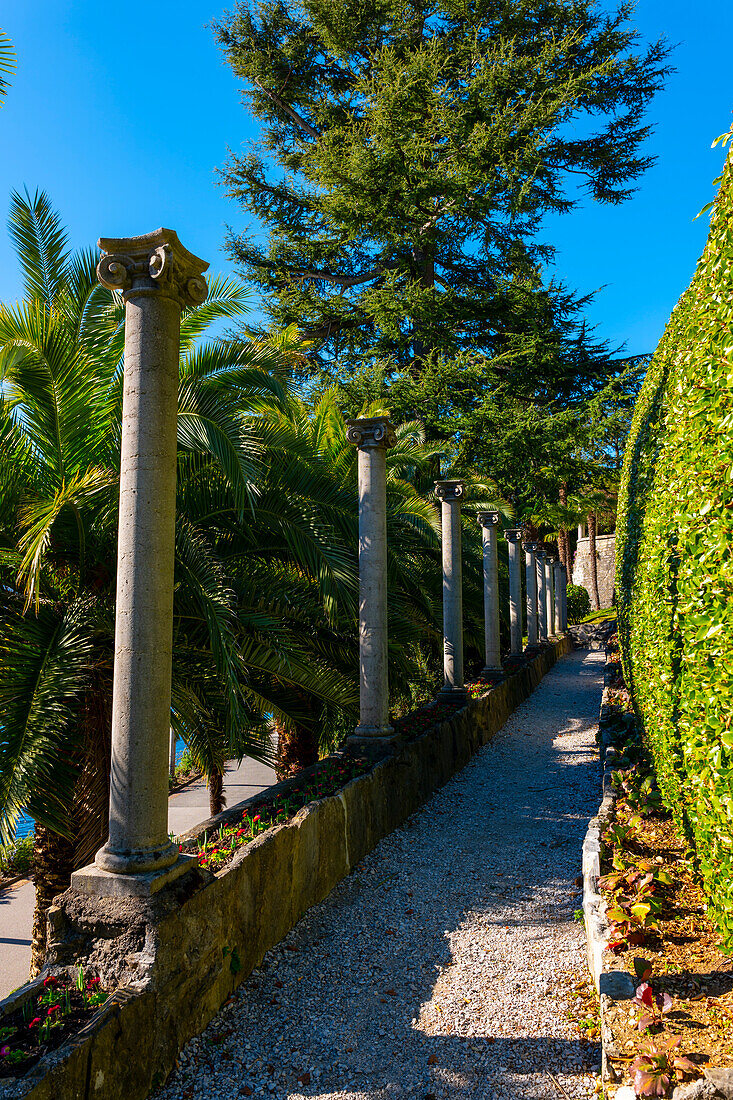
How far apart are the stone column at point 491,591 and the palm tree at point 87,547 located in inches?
273

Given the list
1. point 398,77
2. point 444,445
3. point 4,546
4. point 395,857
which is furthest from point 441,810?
point 398,77

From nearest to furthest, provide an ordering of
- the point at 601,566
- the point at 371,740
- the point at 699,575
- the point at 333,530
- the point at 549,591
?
the point at 699,575, the point at 333,530, the point at 371,740, the point at 549,591, the point at 601,566

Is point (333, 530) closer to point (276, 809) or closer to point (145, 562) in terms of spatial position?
point (276, 809)

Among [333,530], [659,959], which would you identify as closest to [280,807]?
[333,530]

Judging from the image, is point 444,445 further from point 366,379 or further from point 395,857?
point 395,857

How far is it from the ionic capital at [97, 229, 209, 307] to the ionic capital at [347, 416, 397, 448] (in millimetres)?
3575

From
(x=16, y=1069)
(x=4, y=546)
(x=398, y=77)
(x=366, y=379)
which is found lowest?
(x=16, y=1069)

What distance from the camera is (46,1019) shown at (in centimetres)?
280

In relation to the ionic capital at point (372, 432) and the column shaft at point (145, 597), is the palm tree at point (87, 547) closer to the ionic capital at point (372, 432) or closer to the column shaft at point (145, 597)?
the column shaft at point (145, 597)

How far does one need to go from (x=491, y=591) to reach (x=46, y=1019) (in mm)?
10715

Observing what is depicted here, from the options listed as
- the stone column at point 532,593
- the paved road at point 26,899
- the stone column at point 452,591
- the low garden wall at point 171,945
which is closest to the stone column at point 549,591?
the stone column at point 532,593


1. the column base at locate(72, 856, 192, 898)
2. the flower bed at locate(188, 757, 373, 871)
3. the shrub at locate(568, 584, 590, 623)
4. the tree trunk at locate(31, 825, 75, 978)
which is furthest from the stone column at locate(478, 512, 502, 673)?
the shrub at locate(568, 584, 590, 623)

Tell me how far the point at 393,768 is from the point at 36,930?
3087 mm

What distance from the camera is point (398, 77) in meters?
16.8
